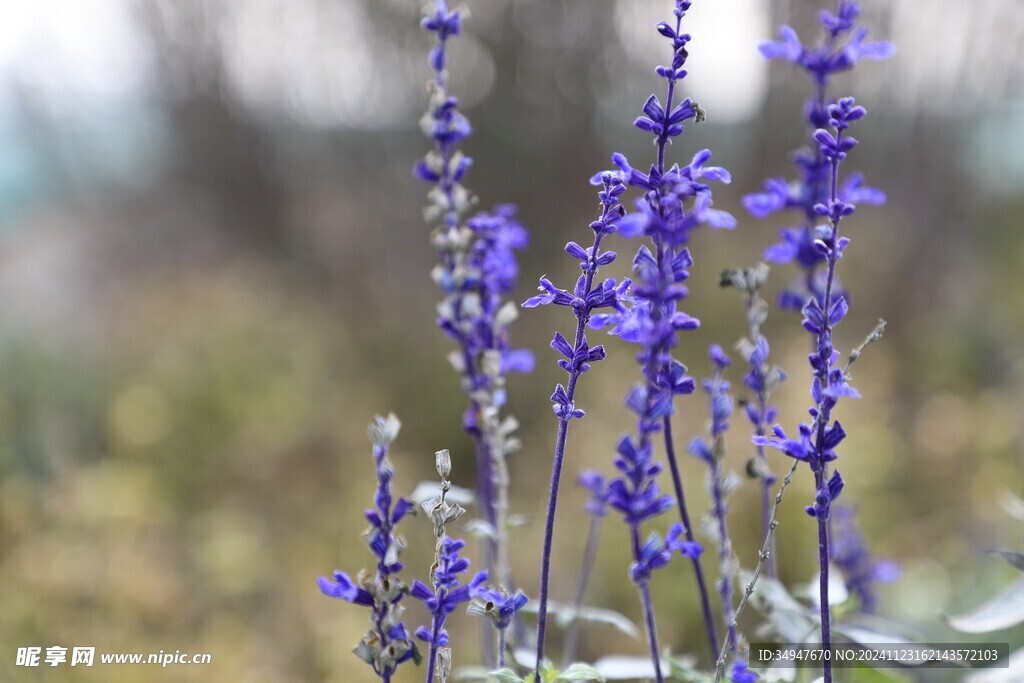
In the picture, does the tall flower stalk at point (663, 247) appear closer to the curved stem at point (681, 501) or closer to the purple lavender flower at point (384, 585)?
the curved stem at point (681, 501)

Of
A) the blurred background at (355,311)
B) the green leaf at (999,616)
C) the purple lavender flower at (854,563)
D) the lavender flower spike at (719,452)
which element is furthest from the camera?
the blurred background at (355,311)

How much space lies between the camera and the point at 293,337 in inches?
127

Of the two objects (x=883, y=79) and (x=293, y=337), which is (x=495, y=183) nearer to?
(x=293, y=337)

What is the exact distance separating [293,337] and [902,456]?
2.14 meters

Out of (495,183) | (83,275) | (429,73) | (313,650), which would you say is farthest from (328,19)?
(313,650)

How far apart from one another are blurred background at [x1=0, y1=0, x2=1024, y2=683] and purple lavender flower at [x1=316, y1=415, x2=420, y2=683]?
98 cm

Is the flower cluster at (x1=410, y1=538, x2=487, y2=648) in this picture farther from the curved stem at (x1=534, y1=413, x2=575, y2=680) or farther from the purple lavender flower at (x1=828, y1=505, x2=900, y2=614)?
the purple lavender flower at (x1=828, y1=505, x2=900, y2=614)

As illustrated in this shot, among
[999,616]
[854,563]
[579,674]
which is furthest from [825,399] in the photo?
[854,563]

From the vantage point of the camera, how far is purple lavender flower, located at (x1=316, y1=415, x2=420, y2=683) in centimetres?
58

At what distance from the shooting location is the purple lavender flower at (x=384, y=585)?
0.58 metres

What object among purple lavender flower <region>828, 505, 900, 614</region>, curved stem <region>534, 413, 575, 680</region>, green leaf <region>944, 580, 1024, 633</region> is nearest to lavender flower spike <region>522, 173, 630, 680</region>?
curved stem <region>534, 413, 575, 680</region>

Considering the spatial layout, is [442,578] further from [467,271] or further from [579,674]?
[467,271]

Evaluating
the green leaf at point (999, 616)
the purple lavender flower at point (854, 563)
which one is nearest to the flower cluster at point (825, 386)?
the green leaf at point (999, 616)

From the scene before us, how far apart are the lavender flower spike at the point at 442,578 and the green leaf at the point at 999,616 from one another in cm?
55
